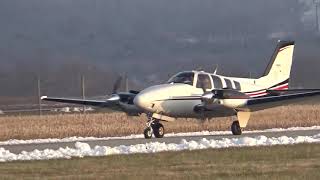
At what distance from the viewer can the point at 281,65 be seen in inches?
1834

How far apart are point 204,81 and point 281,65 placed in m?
9.60

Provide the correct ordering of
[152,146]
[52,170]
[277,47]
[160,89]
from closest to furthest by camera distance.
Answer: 1. [52,170]
2. [152,146]
3. [160,89]
4. [277,47]

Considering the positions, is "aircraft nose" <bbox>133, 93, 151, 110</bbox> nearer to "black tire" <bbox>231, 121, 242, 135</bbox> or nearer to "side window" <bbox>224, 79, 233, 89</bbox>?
"black tire" <bbox>231, 121, 242, 135</bbox>

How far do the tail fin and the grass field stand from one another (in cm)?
2007

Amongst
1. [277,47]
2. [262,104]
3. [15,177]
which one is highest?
[277,47]

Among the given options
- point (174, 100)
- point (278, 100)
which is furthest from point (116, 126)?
point (278, 100)

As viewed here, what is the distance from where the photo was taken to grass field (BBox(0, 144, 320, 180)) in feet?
62.8

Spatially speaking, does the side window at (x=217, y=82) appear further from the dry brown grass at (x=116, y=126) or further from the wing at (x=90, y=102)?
the wing at (x=90, y=102)

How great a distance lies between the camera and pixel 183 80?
38.3 meters

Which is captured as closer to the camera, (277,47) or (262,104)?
(262,104)

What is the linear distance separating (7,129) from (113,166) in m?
29.2

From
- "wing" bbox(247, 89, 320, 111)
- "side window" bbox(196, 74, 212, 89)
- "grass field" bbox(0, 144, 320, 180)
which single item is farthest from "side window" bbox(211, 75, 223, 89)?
"grass field" bbox(0, 144, 320, 180)

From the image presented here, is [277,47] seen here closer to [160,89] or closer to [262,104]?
[262,104]

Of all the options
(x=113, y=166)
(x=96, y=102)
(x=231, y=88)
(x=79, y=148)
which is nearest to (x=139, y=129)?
(x=96, y=102)
